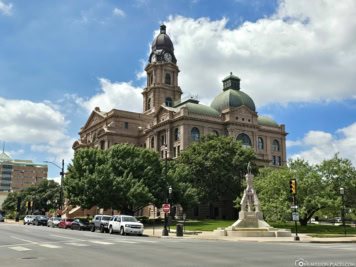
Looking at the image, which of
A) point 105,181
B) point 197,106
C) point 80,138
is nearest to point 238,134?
point 197,106

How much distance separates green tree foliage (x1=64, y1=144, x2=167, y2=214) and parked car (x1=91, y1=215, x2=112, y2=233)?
6.54 m

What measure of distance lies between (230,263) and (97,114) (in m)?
85.5

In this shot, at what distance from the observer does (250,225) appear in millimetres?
34688

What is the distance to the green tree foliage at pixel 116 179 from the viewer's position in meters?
46.8

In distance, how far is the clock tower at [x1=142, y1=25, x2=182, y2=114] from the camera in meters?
95.6

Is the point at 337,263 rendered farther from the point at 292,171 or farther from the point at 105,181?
the point at 105,181

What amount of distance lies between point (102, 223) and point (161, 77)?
63.2 meters

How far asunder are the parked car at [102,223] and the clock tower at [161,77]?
183 feet

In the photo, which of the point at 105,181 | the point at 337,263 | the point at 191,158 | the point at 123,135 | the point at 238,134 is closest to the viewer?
the point at 337,263

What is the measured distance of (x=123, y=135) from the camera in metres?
86.2

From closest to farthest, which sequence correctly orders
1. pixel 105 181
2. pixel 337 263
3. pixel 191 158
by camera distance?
pixel 337 263
pixel 105 181
pixel 191 158

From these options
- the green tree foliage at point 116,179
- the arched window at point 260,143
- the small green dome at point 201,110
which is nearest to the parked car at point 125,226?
the green tree foliage at point 116,179

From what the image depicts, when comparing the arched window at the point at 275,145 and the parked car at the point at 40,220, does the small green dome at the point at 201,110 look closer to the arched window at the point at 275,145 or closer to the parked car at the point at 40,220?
the arched window at the point at 275,145

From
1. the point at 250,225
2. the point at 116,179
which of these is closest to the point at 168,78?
the point at 116,179
